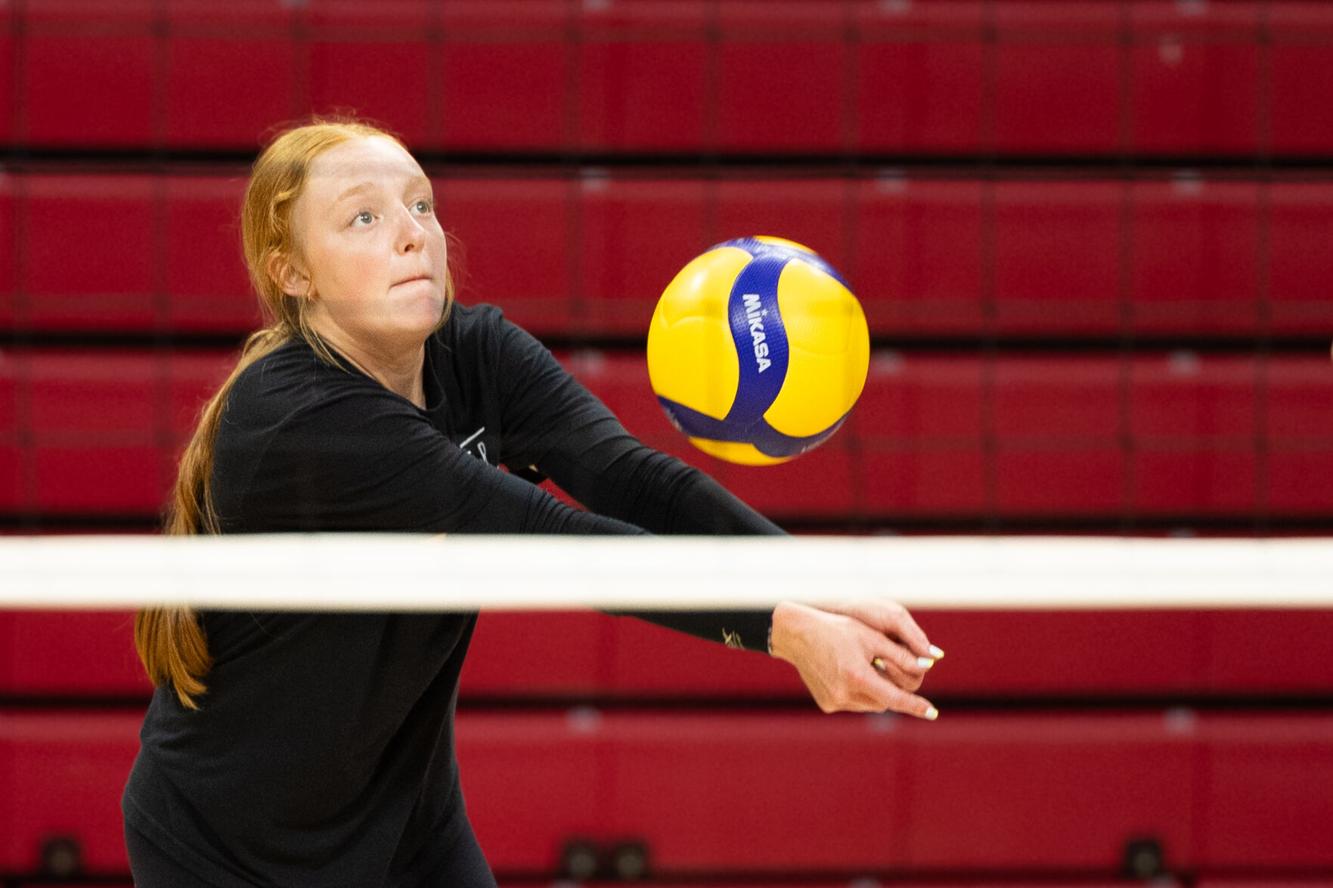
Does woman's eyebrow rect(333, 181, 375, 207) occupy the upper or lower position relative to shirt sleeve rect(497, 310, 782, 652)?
upper

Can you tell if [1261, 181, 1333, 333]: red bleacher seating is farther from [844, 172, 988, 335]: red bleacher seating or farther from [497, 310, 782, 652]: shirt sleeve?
[497, 310, 782, 652]: shirt sleeve

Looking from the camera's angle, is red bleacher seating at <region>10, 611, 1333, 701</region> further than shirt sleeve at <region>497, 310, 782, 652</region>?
Yes

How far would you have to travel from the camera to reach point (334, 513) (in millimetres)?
1377

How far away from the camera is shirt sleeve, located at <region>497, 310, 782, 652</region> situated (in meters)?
1.48

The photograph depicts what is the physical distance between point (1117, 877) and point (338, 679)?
91.9 inches

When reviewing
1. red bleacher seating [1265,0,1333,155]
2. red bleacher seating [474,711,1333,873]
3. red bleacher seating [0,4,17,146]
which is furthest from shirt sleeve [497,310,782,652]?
red bleacher seating [1265,0,1333,155]

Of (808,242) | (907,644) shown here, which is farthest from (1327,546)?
(907,644)

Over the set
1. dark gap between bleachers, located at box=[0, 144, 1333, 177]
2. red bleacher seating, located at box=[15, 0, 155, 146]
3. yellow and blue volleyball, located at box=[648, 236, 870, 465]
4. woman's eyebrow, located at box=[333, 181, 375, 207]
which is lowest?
yellow and blue volleyball, located at box=[648, 236, 870, 465]

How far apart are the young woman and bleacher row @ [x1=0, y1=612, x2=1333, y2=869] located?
160 centimetres

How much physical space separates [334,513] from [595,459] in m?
0.30

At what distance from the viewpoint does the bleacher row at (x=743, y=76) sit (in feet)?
10.3

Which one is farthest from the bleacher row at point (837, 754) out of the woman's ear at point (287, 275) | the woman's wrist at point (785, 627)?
the woman's wrist at point (785, 627)

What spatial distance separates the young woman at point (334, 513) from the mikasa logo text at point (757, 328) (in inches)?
9.2

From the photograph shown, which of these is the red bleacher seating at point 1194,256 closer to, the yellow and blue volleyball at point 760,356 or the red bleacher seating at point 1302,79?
the red bleacher seating at point 1302,79
